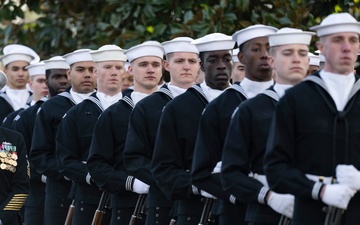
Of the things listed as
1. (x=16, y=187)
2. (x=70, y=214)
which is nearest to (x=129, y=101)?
(x=70, y=214)

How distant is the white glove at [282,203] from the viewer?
30.5 ft

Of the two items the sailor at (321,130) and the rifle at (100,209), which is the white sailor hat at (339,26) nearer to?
the sailor at (321,130)

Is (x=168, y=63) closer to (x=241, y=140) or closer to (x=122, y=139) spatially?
(x=122, y=139)

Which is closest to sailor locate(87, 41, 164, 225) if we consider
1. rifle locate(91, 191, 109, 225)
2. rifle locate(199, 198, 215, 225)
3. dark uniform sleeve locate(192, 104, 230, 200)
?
rifle locate(91, 191, 109, 225)

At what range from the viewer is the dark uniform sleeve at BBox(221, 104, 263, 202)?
31.7ft

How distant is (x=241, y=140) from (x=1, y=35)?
9414mm

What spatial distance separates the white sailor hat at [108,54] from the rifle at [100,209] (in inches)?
61.6

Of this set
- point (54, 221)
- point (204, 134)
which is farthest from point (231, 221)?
point (54, 221)

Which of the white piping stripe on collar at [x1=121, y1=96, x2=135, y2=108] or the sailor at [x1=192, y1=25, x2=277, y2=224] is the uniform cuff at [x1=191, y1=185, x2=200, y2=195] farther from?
the white piping stripe on collar at [x1=121, y1=96, x2=135, y2=108]

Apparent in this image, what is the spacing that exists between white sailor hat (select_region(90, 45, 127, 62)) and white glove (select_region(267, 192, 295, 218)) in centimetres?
488

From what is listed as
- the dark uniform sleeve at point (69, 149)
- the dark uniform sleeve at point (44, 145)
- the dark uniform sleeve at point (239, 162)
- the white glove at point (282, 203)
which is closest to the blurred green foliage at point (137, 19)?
the dark uniform sleeve at point (44, 145)

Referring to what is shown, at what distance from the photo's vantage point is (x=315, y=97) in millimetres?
9078

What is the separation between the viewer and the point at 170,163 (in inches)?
443

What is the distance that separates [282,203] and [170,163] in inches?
81.4
